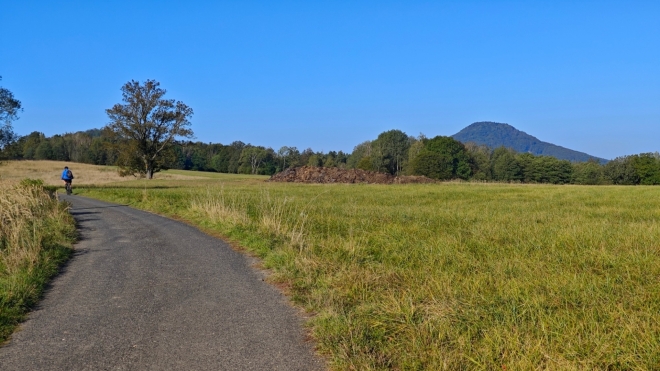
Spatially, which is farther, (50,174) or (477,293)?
(50,174)

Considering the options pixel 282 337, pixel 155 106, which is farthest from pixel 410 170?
pixel 282 337

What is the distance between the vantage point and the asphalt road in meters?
4.57

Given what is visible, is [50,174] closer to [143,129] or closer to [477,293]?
[143,129]

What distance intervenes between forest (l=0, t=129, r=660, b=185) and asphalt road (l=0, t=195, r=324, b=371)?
47.0m

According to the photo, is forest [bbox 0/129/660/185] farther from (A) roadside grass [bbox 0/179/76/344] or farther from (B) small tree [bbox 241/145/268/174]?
(A) roadside grass [bbox 0/179/76/344]

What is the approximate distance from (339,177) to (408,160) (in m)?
55.9

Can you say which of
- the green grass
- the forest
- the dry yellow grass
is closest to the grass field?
the green grass

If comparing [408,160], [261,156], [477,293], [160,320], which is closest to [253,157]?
[261,156]

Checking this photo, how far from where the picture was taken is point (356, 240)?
33.1 feet

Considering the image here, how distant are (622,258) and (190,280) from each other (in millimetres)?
6938

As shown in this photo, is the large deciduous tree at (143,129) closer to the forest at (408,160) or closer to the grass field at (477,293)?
the forest at (408,160)

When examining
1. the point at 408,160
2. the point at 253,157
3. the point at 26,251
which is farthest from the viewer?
the point at 253,157

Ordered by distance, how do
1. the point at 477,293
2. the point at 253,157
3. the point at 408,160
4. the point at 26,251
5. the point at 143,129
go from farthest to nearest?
1. the point at 253,157
2. the point at 408,160
3. the point at 143,129
4. the point at 26,251
5. the point at 477,293

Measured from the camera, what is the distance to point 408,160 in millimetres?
107062
